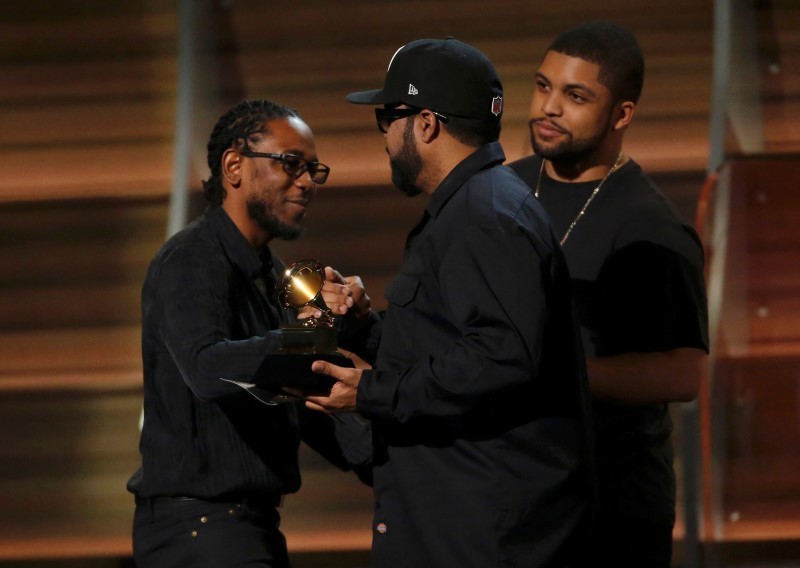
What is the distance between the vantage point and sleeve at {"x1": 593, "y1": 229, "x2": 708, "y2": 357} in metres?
2.52

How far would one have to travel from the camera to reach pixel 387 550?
2.15 meters

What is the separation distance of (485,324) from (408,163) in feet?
1.25

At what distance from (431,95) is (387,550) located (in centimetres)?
82

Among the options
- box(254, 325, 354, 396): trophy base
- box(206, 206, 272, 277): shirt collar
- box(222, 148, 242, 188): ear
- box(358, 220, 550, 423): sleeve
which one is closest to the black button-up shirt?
box(358, 220, 550, 423): sleeve

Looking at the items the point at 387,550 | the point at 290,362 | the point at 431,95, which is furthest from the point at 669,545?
the point at 431,95

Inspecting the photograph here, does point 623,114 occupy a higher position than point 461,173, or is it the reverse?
point 623,114

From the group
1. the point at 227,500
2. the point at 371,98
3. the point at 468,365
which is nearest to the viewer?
the point at 468,365

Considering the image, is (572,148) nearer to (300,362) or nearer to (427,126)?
(427,126)

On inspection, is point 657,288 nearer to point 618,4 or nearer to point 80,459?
point 618,4

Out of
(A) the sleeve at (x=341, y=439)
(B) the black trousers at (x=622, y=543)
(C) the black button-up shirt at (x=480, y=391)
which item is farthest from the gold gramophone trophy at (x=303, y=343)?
(B) the black trousers at (x=622, y=543)

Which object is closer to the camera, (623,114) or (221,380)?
(221,380)

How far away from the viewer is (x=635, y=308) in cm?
254

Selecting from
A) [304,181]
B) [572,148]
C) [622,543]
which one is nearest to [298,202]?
[304,181]

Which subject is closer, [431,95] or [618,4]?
[431,95]
